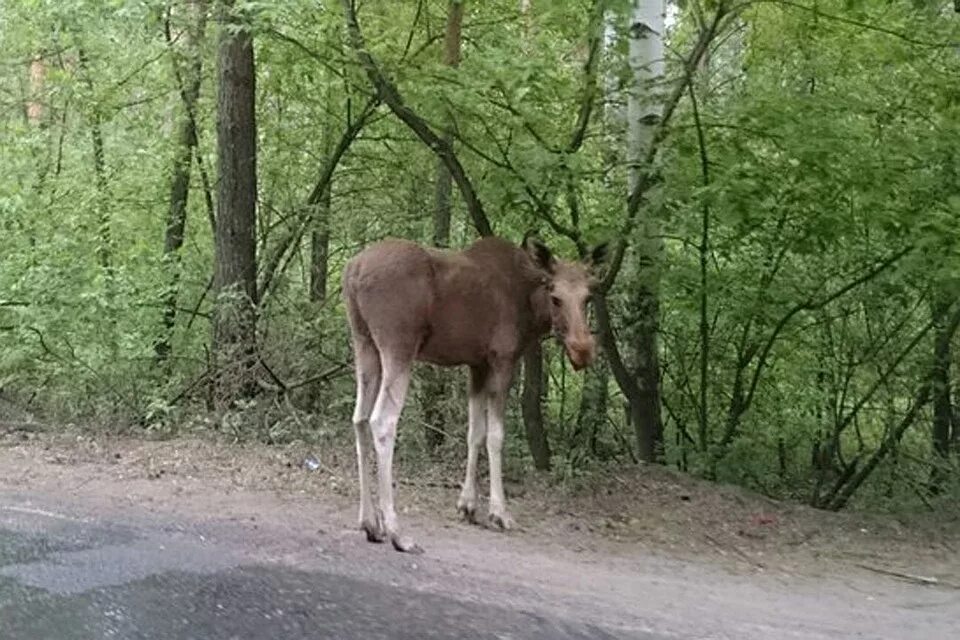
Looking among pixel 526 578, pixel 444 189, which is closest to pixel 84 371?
pixel 444 189

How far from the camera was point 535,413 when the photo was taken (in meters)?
11.8

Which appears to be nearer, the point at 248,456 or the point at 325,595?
the point at 325,595

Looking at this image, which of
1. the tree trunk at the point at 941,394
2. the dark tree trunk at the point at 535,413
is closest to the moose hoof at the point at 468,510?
the dark tree trunk at the point at 535,413

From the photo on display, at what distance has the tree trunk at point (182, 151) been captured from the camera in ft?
50.8

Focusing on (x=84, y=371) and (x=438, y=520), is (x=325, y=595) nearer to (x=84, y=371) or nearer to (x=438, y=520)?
(x=438, y=520)

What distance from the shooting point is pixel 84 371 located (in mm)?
14086

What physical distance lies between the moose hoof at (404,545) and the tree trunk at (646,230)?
4115 millimetres

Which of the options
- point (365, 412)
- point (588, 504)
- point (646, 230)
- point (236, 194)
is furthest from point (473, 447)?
point (236, 194)

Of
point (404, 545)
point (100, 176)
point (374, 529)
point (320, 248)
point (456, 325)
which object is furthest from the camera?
point (100, 176)

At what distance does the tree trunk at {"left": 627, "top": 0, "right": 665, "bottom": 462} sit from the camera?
36.0 feet

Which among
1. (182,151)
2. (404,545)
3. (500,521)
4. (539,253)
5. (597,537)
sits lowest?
(597,537)

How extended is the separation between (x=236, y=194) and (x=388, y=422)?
691cm

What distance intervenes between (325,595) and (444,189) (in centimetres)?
851

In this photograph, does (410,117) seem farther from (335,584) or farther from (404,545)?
(335,584)
